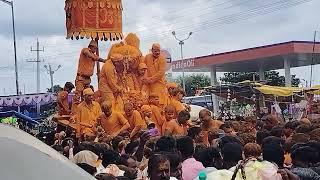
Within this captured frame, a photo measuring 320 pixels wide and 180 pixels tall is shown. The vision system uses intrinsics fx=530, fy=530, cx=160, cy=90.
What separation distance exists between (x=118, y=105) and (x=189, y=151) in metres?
6.19

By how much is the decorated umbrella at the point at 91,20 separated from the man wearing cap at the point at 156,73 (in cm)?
159

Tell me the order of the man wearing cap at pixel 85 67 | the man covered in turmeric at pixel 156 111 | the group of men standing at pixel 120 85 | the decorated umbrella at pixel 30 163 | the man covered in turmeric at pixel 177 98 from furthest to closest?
the man wearing cap at pixel 85 67, the man covered in turmeric at pixel 177 98, the man covered in turmeric at pixel 156 111, the group of men standing at pixel 120 85, the decorated umbrella at pixel 30 163

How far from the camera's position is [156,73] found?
1151 cm

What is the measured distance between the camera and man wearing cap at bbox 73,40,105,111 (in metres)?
12.0

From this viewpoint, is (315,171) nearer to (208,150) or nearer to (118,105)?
(208,150)

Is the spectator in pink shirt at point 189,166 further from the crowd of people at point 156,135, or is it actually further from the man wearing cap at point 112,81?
the man wearing cap at point 112,81

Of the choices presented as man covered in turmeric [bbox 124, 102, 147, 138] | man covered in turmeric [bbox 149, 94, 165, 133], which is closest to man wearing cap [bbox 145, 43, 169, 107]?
man covered in turmeric [bbox 149, 94, 165, 133]

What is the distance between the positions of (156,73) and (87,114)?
1.89m

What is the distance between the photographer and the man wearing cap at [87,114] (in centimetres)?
1042

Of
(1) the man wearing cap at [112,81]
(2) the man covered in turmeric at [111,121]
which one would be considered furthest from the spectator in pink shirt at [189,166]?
(1) the man wearing cap at [112,81]

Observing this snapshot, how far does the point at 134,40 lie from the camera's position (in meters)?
12.0

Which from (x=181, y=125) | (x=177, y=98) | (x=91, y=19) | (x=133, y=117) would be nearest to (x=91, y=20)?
(x=91, y=19)

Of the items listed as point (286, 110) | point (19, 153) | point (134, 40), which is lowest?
point (286, 110)

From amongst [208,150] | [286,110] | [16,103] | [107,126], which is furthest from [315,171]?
[16,103]
